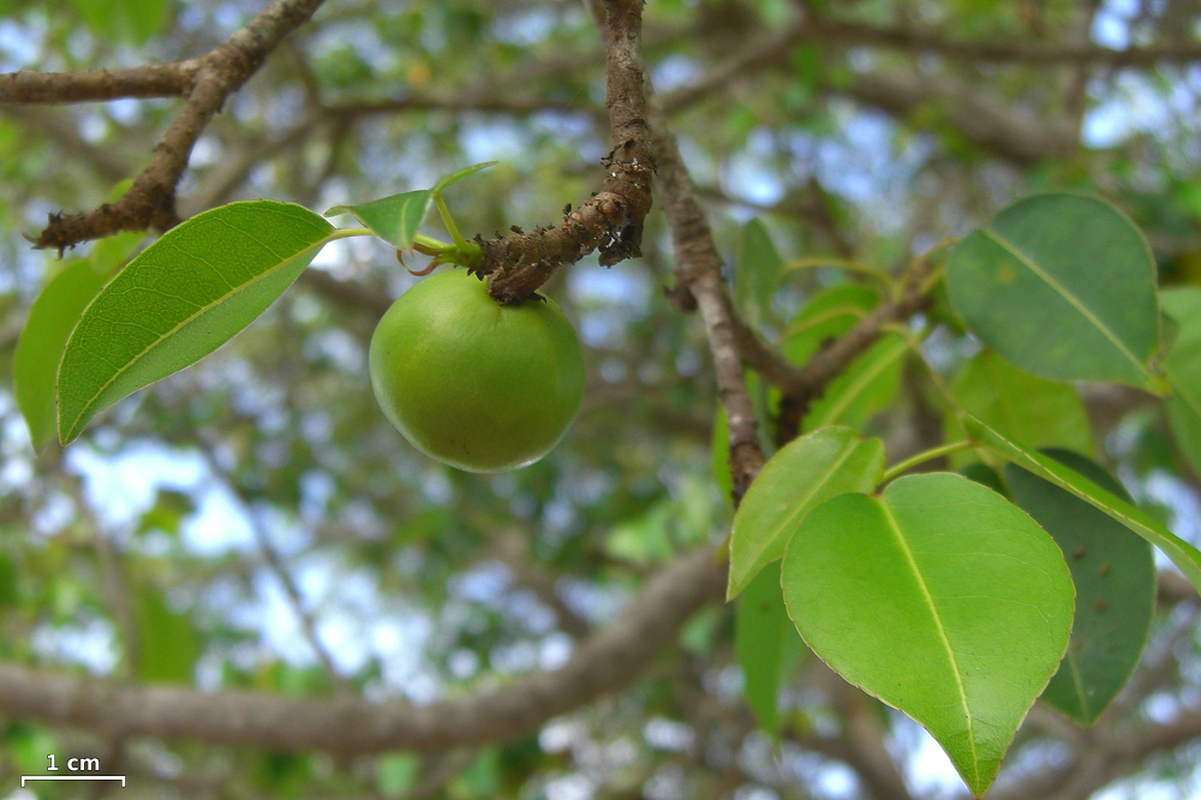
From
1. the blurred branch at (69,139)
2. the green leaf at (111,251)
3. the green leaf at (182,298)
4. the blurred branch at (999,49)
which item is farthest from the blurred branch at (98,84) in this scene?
the blurred branch at (69,139)

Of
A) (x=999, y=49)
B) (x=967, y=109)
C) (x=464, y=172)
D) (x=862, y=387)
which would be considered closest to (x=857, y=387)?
(x=862, y=387)

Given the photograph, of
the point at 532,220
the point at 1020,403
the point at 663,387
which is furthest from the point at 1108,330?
the point at 532,220

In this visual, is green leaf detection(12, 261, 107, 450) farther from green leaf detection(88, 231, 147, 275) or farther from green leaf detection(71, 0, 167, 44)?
green leaf detection(71, 0, 167, 44)

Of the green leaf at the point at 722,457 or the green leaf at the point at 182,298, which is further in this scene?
the green leaf at the point at 722,457

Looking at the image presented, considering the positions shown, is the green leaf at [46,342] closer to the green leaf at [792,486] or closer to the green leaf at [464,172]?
the green leaf at [464,172]

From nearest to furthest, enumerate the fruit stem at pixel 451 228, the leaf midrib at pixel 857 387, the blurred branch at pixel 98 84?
the fruit stem at pixel 451 228 → the blurred branch at pixel 98 84 → the leaf midrib at pixel 857 387

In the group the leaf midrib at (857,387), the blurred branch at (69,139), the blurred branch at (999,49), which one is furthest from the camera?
the blurred branch at (69,139)
